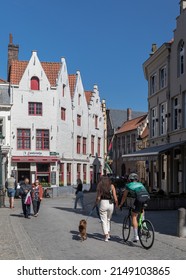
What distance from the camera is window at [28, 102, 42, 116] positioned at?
37.1 m

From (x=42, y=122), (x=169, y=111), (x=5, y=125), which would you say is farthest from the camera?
(x=42, y=122)

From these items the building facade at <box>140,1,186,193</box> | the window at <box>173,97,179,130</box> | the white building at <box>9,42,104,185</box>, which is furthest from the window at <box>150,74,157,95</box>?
the white building at <box>9,42,104,185</box>

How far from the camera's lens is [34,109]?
122 feet

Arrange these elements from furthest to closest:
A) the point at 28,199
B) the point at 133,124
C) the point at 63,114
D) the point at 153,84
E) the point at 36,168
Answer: the point at 133,124, the point at 63,114, the point at 36,168, the point at 153,84, the point at 28,199

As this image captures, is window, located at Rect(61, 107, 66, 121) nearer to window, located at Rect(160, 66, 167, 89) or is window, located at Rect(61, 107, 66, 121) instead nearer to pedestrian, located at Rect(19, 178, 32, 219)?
window, located at Rect(160, 66, 167, 89)

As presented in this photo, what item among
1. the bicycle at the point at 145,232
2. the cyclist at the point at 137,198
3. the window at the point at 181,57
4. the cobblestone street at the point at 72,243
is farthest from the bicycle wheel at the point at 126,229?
the window at the point at 181,57

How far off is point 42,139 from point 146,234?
27.9 m

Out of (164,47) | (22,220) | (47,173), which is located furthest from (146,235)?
(47,173)

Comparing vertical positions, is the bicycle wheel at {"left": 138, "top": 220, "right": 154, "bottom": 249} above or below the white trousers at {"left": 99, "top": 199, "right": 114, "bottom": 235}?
below

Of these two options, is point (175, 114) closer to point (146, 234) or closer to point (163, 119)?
point (163, 119)

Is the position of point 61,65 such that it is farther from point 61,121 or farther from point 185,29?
point 185,29

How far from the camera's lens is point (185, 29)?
24062 mm

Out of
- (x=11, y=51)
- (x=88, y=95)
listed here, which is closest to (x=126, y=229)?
(x=11, y=51)

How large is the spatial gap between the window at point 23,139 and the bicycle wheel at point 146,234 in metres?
27.2
